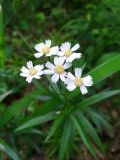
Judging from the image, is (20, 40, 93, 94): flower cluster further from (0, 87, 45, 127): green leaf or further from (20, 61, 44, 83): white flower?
(0, 87, 45, 127): green leaf

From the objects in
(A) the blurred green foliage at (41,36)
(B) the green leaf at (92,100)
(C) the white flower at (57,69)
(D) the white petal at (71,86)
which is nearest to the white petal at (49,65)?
(C) the white flower at (57,69)

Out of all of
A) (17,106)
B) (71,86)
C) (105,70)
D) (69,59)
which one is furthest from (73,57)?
(17,106)

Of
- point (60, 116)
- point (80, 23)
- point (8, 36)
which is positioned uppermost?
point (8, 36)

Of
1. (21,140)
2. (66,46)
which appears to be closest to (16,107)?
(21,140)

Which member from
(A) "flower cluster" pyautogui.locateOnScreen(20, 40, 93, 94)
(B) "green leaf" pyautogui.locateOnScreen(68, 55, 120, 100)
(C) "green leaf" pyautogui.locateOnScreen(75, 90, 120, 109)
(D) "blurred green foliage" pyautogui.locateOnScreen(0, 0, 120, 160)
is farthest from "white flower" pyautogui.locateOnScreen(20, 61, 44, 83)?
(D) "blurred green foliage" pyautogui.locateOnScreen(0, 0, 120, 160)

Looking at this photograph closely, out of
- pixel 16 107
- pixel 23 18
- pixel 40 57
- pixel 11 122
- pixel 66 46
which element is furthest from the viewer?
pixel 23 18

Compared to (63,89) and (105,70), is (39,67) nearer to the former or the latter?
(63,89)

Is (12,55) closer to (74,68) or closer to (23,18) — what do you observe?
(23,18)

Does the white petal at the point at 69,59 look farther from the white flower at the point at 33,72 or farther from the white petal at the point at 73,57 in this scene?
the white flower at the point at 33,72

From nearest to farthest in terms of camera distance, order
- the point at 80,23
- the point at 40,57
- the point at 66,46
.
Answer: the point at 66,46
the point at 40,57
the point at 80,23
